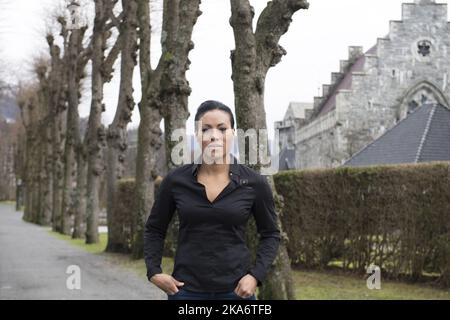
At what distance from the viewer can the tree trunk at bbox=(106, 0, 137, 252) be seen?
810 inches

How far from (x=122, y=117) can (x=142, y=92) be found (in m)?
3.78

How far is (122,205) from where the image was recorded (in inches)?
849

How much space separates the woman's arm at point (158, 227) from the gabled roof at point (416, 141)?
21.0 meters

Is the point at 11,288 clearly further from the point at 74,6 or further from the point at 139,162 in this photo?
the point at 74,6

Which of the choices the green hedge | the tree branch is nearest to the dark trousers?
the tree branch

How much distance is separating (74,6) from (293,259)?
611 inches

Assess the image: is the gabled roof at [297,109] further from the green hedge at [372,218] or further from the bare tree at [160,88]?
the green hedge at [372,218]

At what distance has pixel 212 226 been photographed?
3201mm

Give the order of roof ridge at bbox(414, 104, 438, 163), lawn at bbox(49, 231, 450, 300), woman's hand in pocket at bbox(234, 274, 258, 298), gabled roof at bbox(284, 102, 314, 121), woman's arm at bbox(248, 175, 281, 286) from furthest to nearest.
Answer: gabled roof at bbox(284, 102, 314, 121) → roof ridge at bbox(414, 104, 438, 163) → lawn at bbox(49, 231, 450, 300) → woman's arm at bbox(248, 175, 281, 286) → woman's hand in pocket at bbox(234, 274, 258, 298)

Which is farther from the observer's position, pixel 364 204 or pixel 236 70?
pixel 364 204

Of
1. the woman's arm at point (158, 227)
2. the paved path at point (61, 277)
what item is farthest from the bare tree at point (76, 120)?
the woman's arm at point (158, 227)

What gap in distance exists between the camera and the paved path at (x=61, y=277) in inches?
451

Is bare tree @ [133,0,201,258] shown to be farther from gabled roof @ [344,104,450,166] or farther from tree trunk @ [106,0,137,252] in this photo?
gabled roof @ [344,104,450,166]
